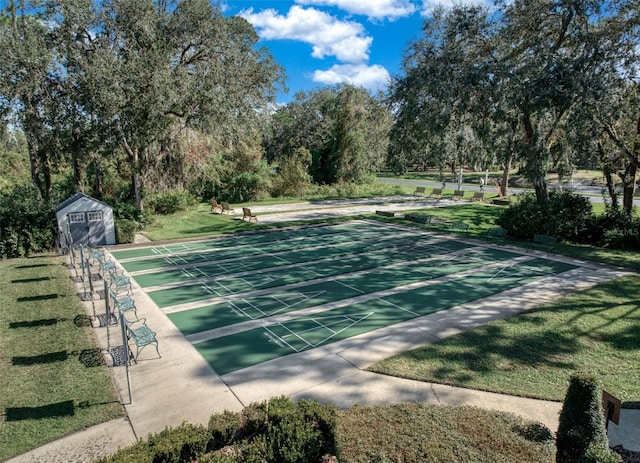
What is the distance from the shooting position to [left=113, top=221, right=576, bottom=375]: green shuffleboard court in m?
9.88

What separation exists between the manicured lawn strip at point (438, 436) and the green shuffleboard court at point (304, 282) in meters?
3.30

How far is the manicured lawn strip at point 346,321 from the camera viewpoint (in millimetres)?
8903

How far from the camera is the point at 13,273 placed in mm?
14906

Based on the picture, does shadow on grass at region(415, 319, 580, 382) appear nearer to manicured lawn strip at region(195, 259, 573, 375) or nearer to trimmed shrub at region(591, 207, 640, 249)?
manicured lawn strip at region(195, 259, 573, 375)

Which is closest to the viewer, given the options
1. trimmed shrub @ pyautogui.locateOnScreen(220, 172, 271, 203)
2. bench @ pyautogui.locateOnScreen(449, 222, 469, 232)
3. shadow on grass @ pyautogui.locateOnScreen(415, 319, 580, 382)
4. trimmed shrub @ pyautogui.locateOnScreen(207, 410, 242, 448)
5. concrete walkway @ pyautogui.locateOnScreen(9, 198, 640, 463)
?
trimmed shrub @ pyautogui.locateOnScreen(207, 410, 242, 448)

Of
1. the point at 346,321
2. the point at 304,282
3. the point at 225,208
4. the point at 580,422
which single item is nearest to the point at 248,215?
the point at 225,208

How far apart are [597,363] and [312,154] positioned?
3907 centimetres

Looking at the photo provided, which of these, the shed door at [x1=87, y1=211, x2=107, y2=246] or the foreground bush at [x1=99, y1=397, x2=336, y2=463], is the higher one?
the shed door at [x1=87, y1=211, x2=107, y2=246]

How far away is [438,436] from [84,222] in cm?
1842

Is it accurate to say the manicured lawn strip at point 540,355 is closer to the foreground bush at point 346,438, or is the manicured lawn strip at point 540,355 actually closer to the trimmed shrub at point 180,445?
the foreground bush at point 346,438

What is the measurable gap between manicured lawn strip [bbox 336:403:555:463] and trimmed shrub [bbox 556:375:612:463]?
253 millimetres

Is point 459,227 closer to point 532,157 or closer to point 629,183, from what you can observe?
point 532,157

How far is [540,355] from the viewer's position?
852 centimetres

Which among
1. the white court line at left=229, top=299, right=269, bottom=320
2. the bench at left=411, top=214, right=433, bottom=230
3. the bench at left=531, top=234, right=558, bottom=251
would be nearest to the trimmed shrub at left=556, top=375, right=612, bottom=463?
the white court line at left=229, top=299, right=269, bottom=320
